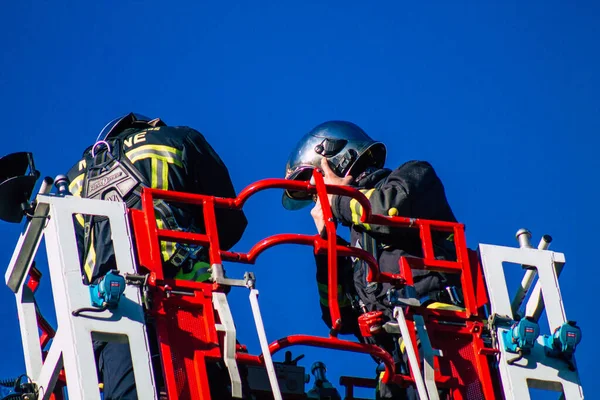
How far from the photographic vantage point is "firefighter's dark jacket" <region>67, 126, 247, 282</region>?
838 centimetres

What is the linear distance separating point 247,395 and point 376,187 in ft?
8.11

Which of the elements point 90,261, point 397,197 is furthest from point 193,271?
point 397,197

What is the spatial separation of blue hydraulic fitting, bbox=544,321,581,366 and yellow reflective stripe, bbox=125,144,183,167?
9.45 ft

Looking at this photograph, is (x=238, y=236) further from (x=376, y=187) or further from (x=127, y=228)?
(x=127, y=228)

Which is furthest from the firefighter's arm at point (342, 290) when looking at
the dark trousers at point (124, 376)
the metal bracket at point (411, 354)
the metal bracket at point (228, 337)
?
the metal bracket at point (228, 337)

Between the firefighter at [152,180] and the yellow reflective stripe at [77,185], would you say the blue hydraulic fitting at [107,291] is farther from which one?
the yellow reflective stripe at [77,185]

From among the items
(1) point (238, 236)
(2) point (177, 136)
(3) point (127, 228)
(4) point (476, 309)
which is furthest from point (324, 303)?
(3) point (127, 228)

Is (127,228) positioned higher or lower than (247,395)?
higher

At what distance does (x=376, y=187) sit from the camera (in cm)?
903

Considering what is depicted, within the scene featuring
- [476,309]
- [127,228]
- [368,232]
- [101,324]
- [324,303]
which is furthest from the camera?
[324,303]

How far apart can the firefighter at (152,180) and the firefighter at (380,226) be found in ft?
2.88

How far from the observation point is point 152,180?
8438mm

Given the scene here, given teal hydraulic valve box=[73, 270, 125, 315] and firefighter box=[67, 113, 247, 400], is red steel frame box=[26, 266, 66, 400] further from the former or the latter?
teal hydraulic valve box=[73, 270, 125, 315]

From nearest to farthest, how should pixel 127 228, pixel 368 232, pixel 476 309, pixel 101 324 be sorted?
pixel 101 324 < pixel 127 228 < pixel 476 309 < pixel 368 232
